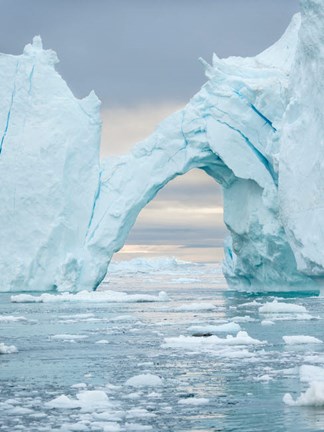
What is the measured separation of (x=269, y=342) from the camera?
1334cm

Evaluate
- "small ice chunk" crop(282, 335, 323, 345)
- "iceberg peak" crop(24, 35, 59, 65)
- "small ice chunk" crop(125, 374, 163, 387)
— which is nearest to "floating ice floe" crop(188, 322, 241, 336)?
"small ice chunk" crop(282, 335, 323, 345)

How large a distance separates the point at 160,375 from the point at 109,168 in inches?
743

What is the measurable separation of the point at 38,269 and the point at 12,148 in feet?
13.0

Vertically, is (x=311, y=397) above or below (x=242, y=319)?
below

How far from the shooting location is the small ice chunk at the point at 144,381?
9.34 meters

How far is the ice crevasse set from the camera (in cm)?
2648

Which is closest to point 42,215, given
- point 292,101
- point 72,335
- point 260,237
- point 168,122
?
point 168,122

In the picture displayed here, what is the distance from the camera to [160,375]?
393 inches

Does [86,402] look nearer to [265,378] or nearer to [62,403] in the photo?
[62,403]

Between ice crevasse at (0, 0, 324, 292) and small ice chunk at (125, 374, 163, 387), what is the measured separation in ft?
53.0

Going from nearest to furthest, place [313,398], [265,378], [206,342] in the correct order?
1. [313,398]
2. [265,378]
3. [206,342]

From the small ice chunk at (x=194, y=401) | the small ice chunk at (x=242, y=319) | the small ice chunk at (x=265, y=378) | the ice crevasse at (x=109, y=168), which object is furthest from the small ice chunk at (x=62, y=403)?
the ice crevasse at (x=109, y=168)

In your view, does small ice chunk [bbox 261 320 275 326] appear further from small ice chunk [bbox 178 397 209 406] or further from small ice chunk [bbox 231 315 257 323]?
small ice chunk [bbox 178 397 209 406]

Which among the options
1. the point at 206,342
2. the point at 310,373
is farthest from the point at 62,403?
the point at 206,342
